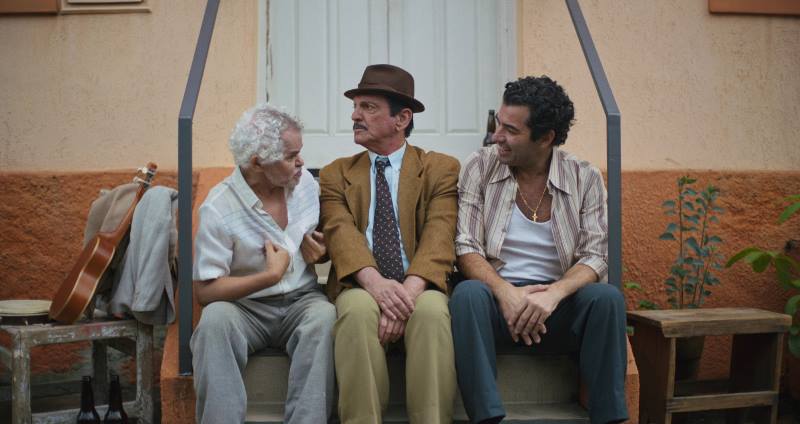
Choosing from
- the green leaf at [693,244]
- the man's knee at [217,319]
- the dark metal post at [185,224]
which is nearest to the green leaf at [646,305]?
the green leaf at [693,244]

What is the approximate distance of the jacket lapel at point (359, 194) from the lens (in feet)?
12.3

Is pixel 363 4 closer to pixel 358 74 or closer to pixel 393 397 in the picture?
pixel 358 74

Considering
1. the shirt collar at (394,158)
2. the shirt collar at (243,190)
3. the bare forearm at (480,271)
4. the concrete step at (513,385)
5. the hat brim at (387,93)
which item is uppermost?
the hat brim at (387,93)

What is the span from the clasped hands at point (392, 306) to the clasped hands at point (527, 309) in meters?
0.35

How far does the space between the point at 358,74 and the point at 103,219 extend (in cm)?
187

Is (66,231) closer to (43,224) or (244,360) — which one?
(43,224)

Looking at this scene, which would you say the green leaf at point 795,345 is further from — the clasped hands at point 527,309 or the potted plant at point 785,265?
the clasped hands at point 527,309

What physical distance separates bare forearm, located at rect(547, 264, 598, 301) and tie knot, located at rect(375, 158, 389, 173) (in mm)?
917

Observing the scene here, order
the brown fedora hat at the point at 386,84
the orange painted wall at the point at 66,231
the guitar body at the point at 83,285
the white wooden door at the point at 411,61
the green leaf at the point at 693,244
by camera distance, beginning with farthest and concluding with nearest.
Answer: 1. the white wooden door at the point at 411,61
2. the orange painted wall at the point at 66,231
3. the green leaf at the point at 693,244
4. the brown fedora hat at the point at 386,84
5. the guitar body at the point at 83,285

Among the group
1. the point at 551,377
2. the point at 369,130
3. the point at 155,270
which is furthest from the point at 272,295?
the point at 551,377

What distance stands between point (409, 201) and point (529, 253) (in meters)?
0.54

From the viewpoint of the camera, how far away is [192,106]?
3330mm

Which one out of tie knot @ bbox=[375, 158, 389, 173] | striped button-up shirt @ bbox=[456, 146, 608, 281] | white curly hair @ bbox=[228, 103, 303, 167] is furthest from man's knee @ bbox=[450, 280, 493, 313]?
white curly hair @ bbox=[228, 103, 303, 167]

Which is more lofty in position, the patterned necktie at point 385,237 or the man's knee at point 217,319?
the patterned necktie at point 385,237
